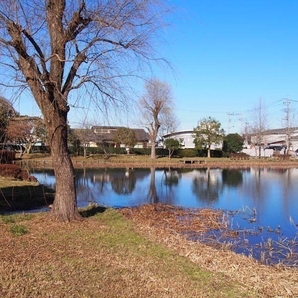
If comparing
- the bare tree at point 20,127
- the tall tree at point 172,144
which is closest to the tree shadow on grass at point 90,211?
the bare tree at point 20,127

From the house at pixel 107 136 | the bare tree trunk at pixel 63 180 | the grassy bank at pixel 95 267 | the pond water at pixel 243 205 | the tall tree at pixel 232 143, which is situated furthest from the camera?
the tall tree at pixel 232 143

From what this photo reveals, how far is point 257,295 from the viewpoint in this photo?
12.7 ft

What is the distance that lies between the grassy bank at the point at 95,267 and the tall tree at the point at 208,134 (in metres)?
43.4

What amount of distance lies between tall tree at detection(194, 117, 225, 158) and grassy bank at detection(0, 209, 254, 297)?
4340 cm

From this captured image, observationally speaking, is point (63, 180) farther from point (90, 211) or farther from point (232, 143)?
point (232, 143)

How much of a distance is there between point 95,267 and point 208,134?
149 feet

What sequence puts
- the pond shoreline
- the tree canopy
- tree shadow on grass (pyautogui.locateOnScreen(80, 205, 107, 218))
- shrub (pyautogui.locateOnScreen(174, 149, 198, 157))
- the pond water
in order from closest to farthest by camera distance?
the pond water → tree shadow on grass (pyautogui.locateOnScreen(80, 205, 107, 218)) → the pond shoreline → the tree canopy → shrub (pyautogui.locateOnScreen(174, 149, 198, 157))

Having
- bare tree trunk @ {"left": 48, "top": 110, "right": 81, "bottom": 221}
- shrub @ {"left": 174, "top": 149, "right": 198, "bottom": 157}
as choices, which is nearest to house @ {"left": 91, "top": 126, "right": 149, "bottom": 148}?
shrub @ {"left": 174, "top": 149, "right": 198, "bottom": 157}

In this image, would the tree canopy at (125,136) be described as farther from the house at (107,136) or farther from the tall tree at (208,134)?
the tall tree at (208,134)

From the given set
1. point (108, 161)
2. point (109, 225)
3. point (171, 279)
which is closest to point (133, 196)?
point (109, 225)

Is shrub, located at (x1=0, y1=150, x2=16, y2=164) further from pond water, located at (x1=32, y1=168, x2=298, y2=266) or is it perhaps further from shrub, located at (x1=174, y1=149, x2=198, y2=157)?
shrub, located at (x1=174, y1=149, x2=198, y2=157)

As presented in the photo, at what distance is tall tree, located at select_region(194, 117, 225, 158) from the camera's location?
161 ft

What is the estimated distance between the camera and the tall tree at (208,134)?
49031 millimetres

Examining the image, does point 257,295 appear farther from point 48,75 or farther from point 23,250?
point 48,75
